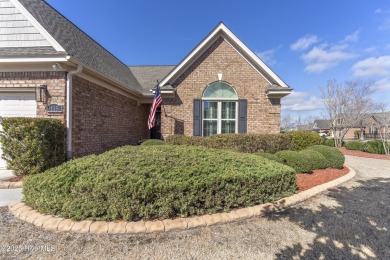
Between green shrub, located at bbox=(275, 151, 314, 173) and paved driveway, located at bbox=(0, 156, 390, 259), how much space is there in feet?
8.76

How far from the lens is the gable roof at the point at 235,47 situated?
9.54 metres

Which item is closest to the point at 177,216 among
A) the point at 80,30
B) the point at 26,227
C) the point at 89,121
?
the point at 26,227

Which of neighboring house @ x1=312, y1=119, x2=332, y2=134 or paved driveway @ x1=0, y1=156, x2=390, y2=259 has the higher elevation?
neighboring house @ x1=312, y1=119, x2=332, y2=134

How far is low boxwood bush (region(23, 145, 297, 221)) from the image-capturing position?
322cm

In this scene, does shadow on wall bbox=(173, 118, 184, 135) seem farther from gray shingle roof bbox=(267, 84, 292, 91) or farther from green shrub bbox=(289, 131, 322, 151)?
green shrub bbox=(289, 131, 322, 151)

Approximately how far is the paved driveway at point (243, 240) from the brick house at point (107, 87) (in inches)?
167

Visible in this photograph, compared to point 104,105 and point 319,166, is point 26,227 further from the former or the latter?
point 319,166

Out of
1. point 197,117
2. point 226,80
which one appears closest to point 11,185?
point 197,117

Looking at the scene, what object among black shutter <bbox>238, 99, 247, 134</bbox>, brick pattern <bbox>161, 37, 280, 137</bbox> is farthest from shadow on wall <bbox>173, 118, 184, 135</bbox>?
black shutter <bbox>238, 99, 247, 134</bbox>

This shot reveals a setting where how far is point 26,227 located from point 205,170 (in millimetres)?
3157

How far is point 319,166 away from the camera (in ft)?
23.1

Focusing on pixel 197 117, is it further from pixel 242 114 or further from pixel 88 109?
pixel 88 109

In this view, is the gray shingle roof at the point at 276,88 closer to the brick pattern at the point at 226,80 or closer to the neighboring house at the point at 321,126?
the brick pattern at the point at 226,80

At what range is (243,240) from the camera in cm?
288
